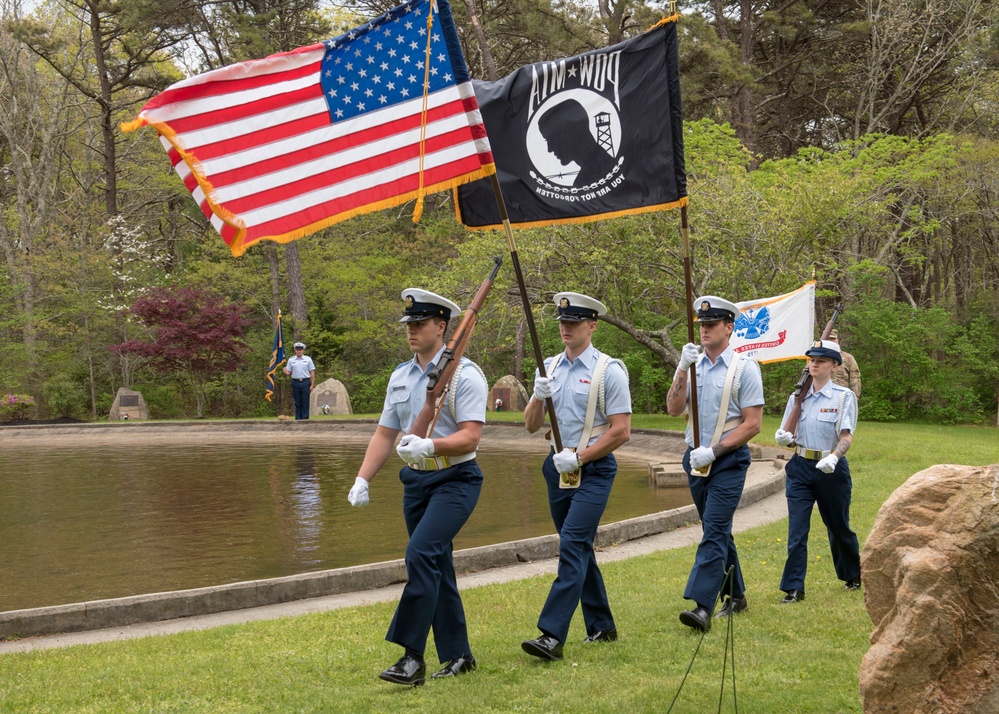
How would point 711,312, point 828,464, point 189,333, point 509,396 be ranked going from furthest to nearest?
point 189,333 < point 509,396 < point 828,464 < point 711,312

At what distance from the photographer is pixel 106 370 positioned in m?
34.8

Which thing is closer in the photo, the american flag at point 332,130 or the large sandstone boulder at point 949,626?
the large sandstone boulder at point 949,626

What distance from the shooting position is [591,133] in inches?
256

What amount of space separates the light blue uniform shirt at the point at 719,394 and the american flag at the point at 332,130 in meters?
2.38

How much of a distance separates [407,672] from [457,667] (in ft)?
1.21

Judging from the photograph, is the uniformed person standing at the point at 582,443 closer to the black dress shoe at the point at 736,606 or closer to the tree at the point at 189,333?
the black dress shoe at the point at 736,606

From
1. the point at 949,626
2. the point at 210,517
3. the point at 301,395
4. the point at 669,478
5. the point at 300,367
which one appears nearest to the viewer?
the point at 949,626

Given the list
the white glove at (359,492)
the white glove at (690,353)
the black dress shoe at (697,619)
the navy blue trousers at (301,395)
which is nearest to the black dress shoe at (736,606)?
the black dress shoe at (697,619)

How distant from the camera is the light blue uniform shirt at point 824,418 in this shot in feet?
26.1

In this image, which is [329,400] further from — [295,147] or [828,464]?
[295,147]

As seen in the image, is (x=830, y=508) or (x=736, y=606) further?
(x=830, y=508)

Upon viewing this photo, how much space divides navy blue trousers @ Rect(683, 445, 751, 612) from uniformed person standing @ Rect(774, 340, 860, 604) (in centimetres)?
62

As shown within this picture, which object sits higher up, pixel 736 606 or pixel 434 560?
pixel 434 560

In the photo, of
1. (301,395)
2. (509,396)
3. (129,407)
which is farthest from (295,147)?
(129,407)
